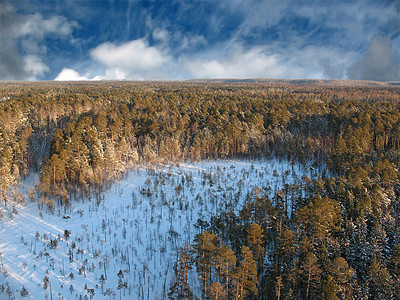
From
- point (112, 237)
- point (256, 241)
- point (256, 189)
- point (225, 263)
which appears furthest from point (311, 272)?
point (112, 237)

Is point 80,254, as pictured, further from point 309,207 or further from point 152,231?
point 309,207

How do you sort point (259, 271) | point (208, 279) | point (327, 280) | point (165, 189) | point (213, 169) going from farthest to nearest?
point (213, 169)
point (165, 189)
point (259, 271)
point (208, 279)
point (327, 280)

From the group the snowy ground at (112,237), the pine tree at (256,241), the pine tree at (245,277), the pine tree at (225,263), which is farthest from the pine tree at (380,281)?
the snowy ground at (112,237)

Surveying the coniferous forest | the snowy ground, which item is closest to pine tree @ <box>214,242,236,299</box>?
the coniferous forest

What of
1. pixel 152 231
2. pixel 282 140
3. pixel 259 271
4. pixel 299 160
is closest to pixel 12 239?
pixel 152 231

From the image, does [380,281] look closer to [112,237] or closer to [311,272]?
[311,272]

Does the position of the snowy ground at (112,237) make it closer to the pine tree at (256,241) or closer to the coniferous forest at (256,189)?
the coniferous forest at (256,189)

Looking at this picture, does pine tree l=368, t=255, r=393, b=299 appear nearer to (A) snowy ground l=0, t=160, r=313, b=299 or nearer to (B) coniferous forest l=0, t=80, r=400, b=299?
(B) coniferous forest l=0, t=80, r=400, b=299

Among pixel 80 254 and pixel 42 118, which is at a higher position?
pixel 42 118
